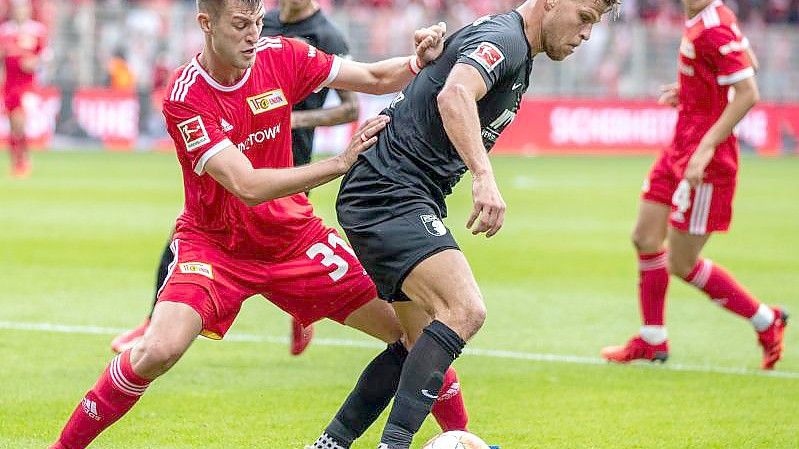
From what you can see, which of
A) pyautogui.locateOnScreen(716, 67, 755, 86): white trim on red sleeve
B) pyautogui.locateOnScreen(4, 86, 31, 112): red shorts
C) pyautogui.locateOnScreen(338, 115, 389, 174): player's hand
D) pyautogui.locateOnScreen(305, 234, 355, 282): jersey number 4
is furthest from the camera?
pyautogui.locateOnScreen(4, 86, 31, 112): red shorts

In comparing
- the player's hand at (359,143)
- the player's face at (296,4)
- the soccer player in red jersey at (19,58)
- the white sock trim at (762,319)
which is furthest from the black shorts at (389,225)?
the soccer player in red jersey at (19,58)

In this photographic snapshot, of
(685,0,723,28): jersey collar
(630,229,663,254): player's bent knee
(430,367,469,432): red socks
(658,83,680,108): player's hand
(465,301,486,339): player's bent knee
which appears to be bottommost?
(630,229,663,254): player's bent knee

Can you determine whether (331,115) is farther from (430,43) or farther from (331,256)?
(430,43)

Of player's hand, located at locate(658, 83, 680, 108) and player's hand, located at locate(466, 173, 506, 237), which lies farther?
player's hand, located at locate(658, 83, 680, 108)

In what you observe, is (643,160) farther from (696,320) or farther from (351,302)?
(351,302)

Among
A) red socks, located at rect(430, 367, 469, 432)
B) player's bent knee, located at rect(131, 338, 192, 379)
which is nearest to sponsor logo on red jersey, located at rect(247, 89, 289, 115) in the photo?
player's bent knee, located at rect(131, 338, 192, 379)

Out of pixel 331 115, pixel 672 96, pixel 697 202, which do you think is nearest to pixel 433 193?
pixel 331 115

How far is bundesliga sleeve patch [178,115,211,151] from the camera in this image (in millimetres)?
5551

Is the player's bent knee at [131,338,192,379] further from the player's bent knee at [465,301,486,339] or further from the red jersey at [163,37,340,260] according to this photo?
the player's bent knee at [465,301,486,339]

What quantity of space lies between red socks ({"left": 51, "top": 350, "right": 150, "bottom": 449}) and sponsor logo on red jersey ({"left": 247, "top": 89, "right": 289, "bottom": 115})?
118 centimetres

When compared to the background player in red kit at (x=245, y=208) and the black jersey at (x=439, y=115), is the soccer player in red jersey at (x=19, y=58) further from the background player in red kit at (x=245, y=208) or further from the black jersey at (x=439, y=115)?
the black jersey at (x=439, y=115)

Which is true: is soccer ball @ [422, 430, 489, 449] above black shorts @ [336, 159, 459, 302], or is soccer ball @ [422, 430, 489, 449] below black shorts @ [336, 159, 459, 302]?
below

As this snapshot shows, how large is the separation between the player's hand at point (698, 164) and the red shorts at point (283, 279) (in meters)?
2.84

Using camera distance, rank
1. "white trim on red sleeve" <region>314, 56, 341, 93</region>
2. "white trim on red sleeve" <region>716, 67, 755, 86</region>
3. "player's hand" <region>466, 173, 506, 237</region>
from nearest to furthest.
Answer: "player's hand" <region>466, 173, 506, 237</region>
"white trim on red sleeve" <region>314, 56, 341, 93</region>
"white trim on red sleeve" <region>716, 67, 755, 86</region>
